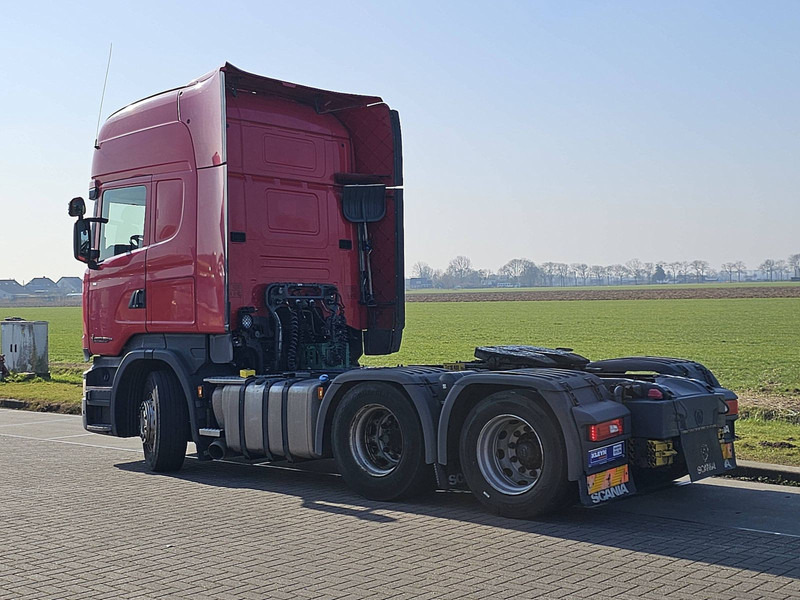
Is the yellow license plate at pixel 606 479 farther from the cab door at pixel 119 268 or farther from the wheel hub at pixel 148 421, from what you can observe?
the cab door at pixel 119 268

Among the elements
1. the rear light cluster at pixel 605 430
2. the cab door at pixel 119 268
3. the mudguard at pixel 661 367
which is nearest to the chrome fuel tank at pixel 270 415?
the cab door at pixel 119 268

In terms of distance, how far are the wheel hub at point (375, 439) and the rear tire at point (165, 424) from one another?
2.43 meters

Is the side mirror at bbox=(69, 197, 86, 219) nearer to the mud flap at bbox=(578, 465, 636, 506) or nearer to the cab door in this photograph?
the cab door

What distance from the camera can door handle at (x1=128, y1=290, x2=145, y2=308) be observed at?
37.1 feet

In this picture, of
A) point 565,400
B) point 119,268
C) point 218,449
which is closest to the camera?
point 565,400

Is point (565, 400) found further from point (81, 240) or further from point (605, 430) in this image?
point (81, 240)

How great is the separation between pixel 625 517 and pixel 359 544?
7.35 ft

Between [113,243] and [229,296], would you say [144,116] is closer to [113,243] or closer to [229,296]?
[113,243]

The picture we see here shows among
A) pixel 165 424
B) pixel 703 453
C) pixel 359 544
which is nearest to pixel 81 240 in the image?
pixel 165 424

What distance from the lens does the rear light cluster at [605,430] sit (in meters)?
7.69

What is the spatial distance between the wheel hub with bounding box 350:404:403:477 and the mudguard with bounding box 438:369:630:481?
784 millimetres

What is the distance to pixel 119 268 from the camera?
A: 11.5 meters

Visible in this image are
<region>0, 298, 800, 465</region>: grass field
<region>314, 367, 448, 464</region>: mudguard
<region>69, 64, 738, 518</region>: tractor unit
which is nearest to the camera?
<region>69, 64, 738, 518</region>: tractor unit

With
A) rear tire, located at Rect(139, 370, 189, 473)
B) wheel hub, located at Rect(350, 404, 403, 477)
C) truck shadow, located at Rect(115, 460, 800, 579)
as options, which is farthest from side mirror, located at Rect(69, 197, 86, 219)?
wheel hub, located at Rect(350, 404, 403, 477)
